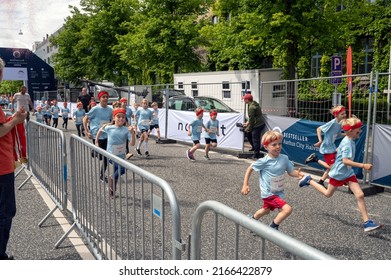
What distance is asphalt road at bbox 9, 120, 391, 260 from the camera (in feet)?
15.1

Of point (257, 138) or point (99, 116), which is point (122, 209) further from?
point (257, 138)

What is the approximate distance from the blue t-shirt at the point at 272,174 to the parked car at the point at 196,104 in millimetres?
10296

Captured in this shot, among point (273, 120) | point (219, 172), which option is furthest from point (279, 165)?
point (273, 120)

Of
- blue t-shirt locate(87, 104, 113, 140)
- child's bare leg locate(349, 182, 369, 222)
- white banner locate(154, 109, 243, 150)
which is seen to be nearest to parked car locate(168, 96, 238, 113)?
white banner locate(154, 109, 243, 150)

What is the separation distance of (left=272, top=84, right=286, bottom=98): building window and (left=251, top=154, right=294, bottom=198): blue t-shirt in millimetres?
6585

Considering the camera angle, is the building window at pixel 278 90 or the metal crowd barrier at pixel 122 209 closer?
the metal crowd barrier at pixel 122 209

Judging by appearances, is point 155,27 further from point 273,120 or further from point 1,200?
point 1,200

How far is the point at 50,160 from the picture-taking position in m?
6.03

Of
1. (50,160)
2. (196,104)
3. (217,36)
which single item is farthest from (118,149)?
(217,36)

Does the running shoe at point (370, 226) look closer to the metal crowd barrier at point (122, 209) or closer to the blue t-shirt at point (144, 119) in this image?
the metal crowd barrier at point (122, 209)

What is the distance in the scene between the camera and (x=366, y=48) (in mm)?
26672

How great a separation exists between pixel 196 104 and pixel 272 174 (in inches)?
424

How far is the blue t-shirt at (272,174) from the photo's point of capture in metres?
4.81

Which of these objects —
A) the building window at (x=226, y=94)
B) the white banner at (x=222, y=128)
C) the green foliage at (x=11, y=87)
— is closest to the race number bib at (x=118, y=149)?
the white banner at (x=222, y=128)
